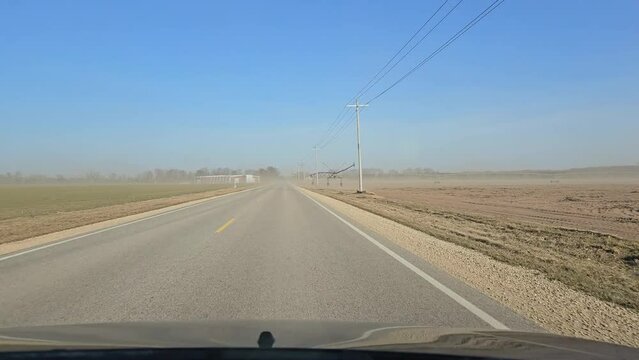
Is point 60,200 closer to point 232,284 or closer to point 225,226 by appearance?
point 225,226

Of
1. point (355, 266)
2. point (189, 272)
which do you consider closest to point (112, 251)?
point (189, 272)

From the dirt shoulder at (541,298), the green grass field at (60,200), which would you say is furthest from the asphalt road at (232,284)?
the green grass field at (60,200)

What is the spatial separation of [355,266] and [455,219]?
14008mm

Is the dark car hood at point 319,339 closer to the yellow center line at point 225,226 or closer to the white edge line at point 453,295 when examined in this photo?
the white edge line at point 453,295

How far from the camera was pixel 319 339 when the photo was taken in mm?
4168

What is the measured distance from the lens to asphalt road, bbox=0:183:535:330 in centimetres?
664

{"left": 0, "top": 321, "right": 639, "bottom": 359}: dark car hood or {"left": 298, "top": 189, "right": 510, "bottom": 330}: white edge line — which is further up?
{"left": 0, "top": 321, "right": 639, "bottom": 359}: dark car hood

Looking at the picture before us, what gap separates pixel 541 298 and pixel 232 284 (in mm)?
4372

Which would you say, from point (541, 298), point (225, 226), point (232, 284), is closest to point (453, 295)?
point (541, 298)

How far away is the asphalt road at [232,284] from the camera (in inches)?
261

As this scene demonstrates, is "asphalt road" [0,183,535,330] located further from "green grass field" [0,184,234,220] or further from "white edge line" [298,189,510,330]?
"green grass field" [0,184,234,220]

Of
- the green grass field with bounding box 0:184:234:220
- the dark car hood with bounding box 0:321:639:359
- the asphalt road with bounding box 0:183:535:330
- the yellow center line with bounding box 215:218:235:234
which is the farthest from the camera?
the green grass field with bounding box 0:184:234:220

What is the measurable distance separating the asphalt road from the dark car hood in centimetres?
150

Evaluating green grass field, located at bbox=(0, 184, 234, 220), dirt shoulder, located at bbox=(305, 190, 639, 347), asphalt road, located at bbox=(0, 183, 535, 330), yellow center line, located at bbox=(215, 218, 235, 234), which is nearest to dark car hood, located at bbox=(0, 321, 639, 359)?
asphalt road, located at bbox=(0, 183, 535, 330)
